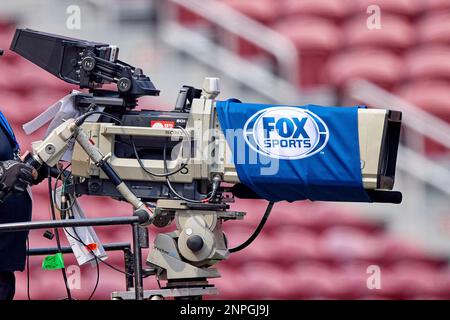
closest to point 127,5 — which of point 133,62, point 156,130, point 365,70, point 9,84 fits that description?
point 133,62

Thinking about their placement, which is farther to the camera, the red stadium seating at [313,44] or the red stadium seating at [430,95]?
the red stadium seating at [313,44]

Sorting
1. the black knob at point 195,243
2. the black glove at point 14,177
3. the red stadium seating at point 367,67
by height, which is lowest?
the black knob at point 195,243

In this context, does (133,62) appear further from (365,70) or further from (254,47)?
(365,70)

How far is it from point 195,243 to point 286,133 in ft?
1.87

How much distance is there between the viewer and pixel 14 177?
5.31 m

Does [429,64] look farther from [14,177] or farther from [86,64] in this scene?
[14,177]

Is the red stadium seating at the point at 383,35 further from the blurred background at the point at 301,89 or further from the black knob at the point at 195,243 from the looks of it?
the black knob at the point at 195,243

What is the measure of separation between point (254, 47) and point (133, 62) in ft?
2.62

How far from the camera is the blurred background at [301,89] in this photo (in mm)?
8477

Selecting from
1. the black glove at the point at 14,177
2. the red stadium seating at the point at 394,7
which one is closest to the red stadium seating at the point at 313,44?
the red stadium seating at the point at 394,7

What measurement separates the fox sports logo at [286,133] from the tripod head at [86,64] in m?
0.50

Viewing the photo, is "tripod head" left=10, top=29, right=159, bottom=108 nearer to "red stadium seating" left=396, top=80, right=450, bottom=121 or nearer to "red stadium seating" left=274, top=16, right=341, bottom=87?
"red stadium seating" left=274, top=16, right=341, bottom=87

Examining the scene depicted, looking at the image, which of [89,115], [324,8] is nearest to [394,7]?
[324,8]

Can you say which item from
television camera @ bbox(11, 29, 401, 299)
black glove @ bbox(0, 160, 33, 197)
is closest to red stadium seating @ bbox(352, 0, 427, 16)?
television camera @ bbox(11, 29, 401, 299)
